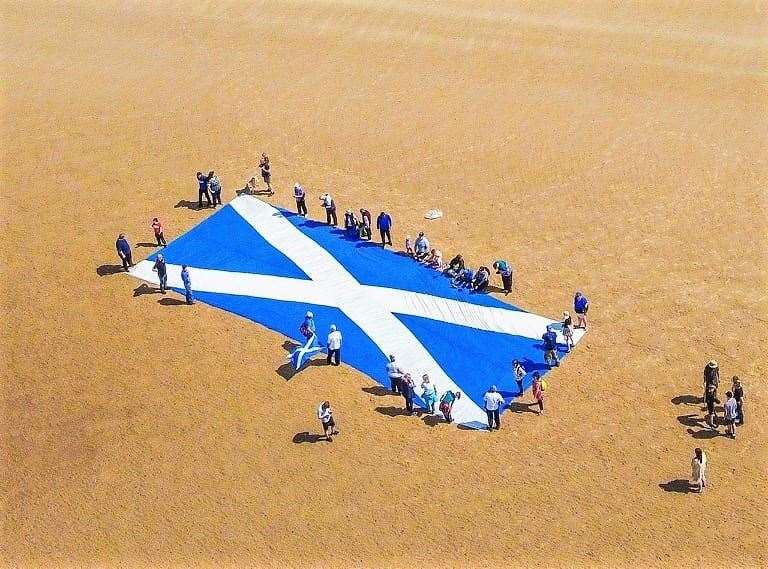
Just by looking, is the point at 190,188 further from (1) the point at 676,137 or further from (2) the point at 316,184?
(1) the point at 676,137

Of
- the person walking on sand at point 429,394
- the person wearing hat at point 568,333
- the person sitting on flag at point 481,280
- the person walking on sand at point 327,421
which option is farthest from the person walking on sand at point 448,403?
the person sitting on flag at point 481,280

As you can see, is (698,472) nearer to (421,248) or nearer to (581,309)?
(581,309)

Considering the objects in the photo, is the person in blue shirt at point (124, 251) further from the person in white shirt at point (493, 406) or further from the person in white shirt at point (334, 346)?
the person in white shirt at point (493, 406)

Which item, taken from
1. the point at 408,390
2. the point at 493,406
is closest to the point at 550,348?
the point at 493,406

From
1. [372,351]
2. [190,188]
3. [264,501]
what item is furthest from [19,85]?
[264,501]

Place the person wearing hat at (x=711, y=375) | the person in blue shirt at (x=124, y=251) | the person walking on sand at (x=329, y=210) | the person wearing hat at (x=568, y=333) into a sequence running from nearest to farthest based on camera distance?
the person wearing hat at (x=711, y=375), the person wearing hat at (x=568, y=333), the person in blue shirt at (x=124, y=251), the person walking on sand at (x=329, y=210)

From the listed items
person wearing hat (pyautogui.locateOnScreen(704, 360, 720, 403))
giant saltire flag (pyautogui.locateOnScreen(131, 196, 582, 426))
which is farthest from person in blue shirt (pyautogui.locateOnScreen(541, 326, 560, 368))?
person wearing hat (pyautogui.locateOnScreen(704, 360, 720, 403))
